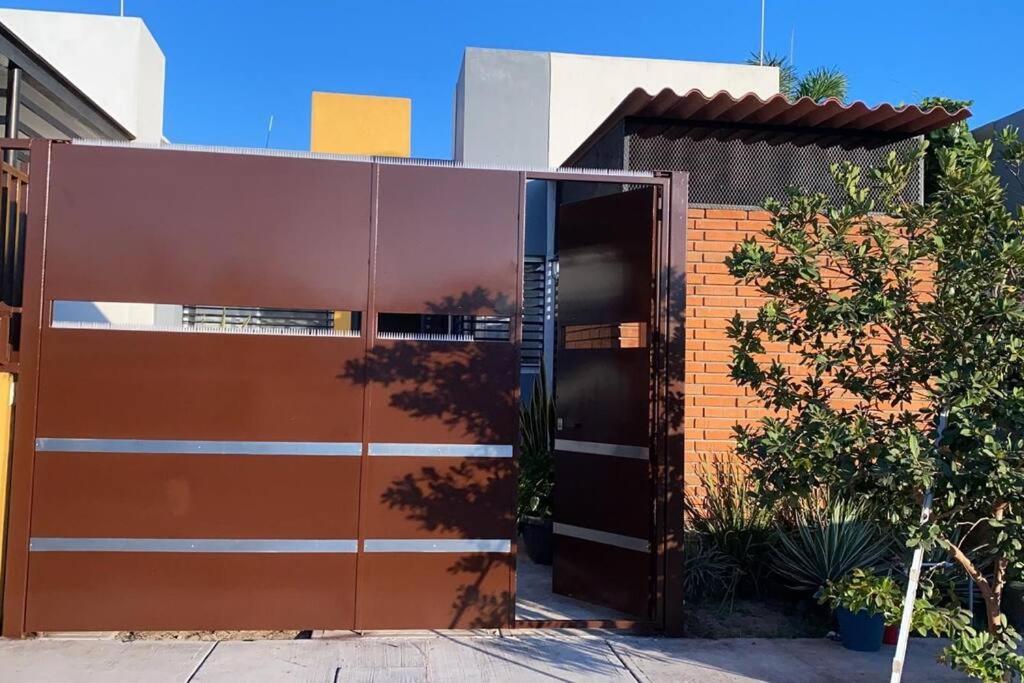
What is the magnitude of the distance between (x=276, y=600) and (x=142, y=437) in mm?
1311

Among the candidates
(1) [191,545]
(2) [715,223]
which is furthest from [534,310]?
(1) [191,545]

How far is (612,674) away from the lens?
4742 millimetres

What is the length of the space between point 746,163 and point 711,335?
1.57 metres

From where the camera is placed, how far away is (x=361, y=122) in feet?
→ 52.4

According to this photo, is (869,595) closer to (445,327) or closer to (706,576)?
(706,576)

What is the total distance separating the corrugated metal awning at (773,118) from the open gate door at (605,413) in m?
1.37

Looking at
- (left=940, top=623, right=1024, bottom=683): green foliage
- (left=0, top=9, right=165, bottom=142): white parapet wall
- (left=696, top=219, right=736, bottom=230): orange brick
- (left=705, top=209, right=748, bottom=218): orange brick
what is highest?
(left=0, top=9, right=165, bottom=142): white parapet wall

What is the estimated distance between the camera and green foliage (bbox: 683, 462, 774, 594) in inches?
244

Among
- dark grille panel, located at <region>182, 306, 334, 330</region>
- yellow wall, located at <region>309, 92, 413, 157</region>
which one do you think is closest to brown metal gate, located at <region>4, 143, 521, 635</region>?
dark grille panel, located at <region>182, 306, 334, 330</region>

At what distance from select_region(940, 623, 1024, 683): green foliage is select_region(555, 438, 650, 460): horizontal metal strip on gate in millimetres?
2231

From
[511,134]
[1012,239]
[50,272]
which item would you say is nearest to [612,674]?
[1012,239]

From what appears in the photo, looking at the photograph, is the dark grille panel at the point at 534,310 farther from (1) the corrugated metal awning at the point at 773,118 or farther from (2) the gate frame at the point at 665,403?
(2) the gate frame at the point at 665,403

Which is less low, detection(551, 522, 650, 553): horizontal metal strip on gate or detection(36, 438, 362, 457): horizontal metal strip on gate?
detection(36, 438, 362, 457): horizontal metal strip on gate

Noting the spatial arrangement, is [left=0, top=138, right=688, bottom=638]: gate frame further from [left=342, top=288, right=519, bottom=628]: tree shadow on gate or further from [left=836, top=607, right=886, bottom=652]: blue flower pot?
[left=836, top=607, right=886, bottom=652]: blue flower pot
